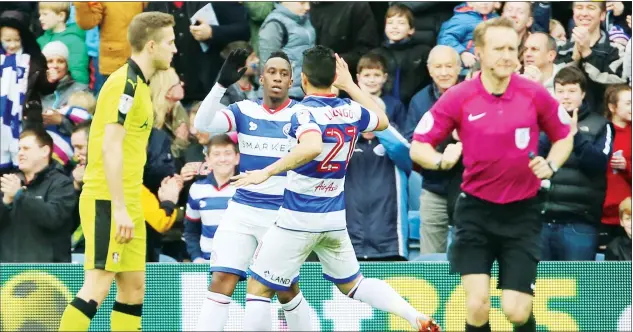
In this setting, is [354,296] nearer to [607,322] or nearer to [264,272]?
[264,272]

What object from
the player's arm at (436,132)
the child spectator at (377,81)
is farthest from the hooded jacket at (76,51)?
the player's arm at (436,132)

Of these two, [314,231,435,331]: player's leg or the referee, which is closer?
the referee

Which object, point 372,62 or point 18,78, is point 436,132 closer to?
point 372,62

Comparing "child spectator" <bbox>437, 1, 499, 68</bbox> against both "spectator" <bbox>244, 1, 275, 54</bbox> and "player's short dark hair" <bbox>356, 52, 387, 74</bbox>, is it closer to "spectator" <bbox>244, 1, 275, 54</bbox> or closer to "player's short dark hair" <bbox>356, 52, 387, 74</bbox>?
"player's short dark hair" <bbox>356, 52, 387, 74</bbox>

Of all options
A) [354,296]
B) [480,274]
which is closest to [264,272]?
[354,296]

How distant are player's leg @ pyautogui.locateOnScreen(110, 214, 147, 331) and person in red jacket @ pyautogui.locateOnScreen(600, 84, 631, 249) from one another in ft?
15.8

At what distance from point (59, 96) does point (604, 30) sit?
5636mm

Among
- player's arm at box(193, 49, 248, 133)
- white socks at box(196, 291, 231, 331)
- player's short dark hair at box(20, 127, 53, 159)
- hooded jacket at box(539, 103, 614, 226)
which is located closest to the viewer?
player's arm at box(193, 49, 248, 133)

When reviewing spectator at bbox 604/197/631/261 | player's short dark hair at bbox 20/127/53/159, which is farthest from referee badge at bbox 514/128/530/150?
player's short dark hair at bbox 20/127/53/159

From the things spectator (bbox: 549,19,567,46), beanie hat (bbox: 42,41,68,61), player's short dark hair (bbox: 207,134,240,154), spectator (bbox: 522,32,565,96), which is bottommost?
player's short dark hair (bbox: 207,134,240,154)

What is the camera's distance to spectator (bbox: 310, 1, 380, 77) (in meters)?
13.6

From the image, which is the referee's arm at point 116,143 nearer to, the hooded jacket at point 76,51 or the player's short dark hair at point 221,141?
the player's short dark hair at point 221,141

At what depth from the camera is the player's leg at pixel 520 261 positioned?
9.46 m

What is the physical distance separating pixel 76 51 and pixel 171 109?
1366 mm
